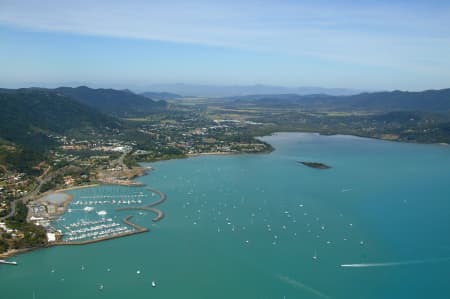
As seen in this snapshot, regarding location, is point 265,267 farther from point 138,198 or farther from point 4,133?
point 4,133

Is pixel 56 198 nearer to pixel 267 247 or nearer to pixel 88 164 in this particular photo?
pixel 88 164

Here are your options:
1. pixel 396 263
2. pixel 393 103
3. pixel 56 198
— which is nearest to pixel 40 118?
pixel 56 198

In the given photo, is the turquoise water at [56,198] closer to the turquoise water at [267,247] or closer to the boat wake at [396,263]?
the turquoise water at [267,247]

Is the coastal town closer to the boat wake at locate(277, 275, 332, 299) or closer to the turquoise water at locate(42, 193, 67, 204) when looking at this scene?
the turquoise water at locate(42, 193, 67, 204)

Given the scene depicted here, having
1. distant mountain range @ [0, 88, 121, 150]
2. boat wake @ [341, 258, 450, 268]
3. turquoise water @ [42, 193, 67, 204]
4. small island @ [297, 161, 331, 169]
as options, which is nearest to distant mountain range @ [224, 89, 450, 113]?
small island @ [297, 161, 331, 169]

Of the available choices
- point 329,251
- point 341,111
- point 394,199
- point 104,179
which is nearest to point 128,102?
point 341,111
